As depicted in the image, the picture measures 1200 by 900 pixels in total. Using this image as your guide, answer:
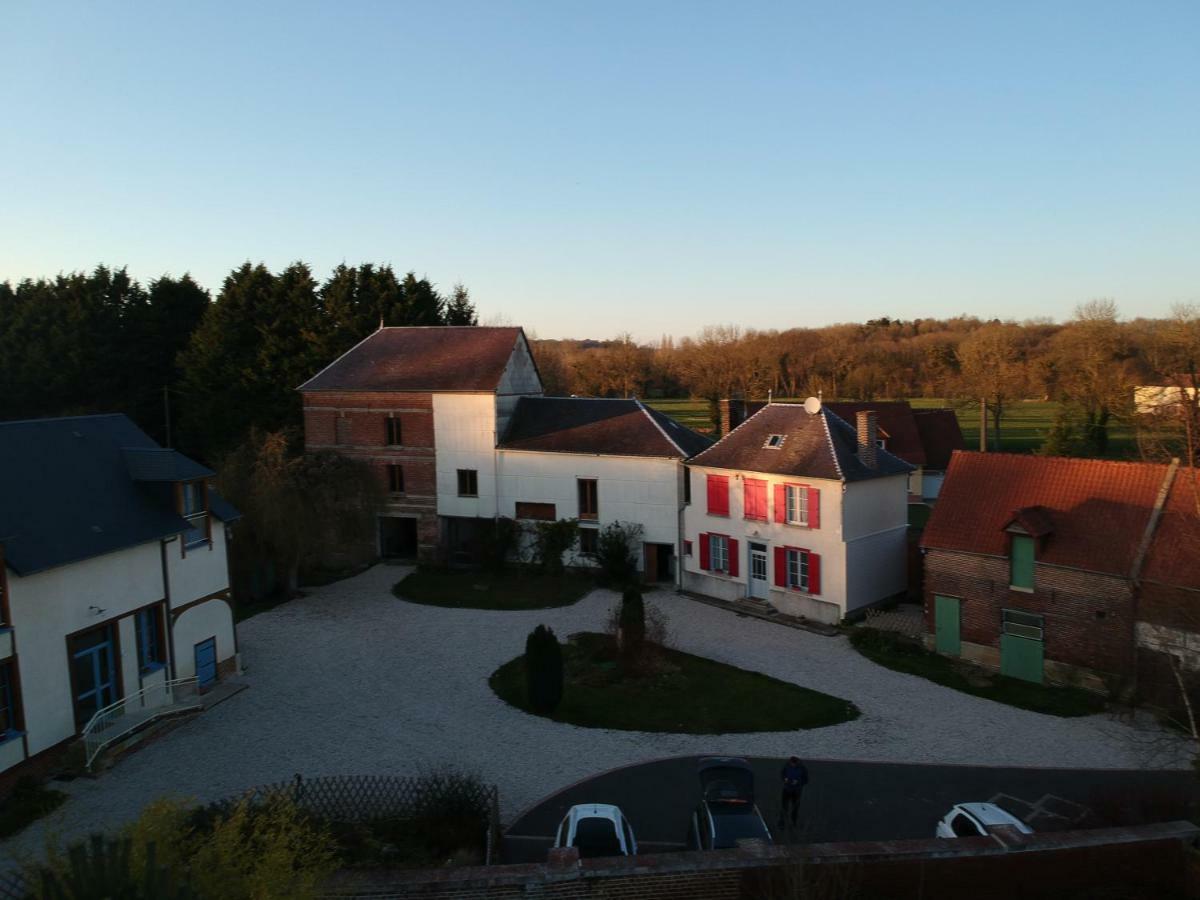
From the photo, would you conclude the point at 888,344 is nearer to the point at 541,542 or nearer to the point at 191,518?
the point at 541,542

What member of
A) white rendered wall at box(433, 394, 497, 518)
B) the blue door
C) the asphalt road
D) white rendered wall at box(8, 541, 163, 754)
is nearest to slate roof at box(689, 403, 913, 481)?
white rendered wall at box(433, 394, 497, 518)

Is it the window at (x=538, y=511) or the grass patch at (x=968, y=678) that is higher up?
the window at (x=538, y=511)

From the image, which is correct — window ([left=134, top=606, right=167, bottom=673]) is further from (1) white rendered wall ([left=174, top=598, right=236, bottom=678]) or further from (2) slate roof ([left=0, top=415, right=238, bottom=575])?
(2) slate roof ([left=0, top=415, right=238, bottom=575])

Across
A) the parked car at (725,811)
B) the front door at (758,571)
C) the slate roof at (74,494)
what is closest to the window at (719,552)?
the front door at (758,571)

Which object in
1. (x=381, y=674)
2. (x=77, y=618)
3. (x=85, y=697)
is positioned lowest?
(x=381, y=674)

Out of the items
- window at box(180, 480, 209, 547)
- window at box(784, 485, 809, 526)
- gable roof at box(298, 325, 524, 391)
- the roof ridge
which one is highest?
gable roof at box(298, 325, 524, 391)

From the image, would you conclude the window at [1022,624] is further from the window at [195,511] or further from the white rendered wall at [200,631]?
the window at [195,511]

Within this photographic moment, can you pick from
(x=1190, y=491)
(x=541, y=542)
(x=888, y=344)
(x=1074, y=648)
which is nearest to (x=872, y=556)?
(x=1074, y=648)
